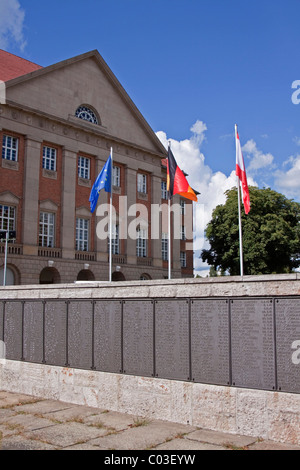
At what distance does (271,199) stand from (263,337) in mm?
42561

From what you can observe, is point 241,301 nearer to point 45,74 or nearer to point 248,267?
point 45,74

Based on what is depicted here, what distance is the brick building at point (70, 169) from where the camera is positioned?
1367 inches

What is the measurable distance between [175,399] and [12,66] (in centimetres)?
3744

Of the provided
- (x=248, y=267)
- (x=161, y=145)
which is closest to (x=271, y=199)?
(x=248, y=267)

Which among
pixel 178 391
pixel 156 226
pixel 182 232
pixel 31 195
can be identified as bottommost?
pixel 178 391

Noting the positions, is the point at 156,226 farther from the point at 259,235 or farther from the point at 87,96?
the point at 87,96

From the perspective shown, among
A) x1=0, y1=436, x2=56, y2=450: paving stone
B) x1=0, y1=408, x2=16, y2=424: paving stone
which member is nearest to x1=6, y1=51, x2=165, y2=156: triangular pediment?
x1=0, y1=408, x2=16, y2=424: paving stone

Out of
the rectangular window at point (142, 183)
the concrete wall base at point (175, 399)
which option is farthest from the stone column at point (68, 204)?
the concrete wall base at point (175, 399)

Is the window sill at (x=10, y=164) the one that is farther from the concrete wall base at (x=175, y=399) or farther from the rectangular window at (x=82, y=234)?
the concrete wall base at (x=175, y=399)

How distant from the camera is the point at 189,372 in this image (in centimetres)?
797

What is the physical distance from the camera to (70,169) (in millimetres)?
38656

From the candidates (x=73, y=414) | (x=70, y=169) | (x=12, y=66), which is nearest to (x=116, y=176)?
(x=70, y=169)

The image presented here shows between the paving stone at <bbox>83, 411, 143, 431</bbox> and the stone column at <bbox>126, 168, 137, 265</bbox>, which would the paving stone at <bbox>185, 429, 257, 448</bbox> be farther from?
the stone column at <bbox>126, 168, 137, 265</bbox>
